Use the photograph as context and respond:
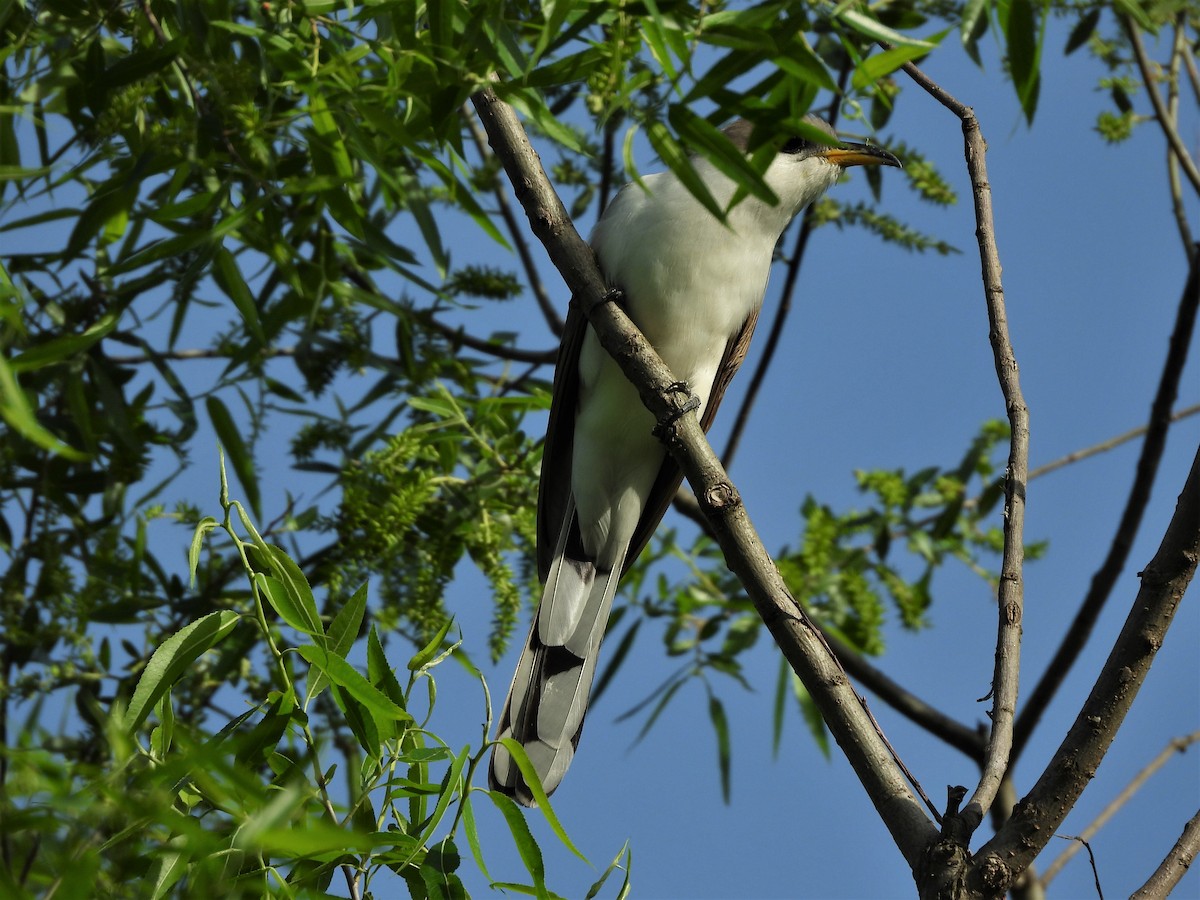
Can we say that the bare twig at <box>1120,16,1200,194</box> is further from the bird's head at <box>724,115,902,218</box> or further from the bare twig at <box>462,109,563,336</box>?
the bare twig at <box>462,109,563,336</box>

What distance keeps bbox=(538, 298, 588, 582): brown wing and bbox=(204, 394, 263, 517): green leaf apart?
775mm

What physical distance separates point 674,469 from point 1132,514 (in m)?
1.62

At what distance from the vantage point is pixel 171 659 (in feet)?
5.79

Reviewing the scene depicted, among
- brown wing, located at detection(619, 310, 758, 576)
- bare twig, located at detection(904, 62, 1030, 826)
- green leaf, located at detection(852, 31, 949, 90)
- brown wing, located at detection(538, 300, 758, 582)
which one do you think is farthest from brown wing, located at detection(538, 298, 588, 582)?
green leaf, located at detection(852, 31, 949, 90)

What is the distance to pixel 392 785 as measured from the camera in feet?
5.92

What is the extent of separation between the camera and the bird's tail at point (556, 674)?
10.2ft

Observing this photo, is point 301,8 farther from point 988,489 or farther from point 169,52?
point 988,489

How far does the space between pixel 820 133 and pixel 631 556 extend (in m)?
2.30

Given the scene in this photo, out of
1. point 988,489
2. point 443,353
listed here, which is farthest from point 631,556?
point 988,489

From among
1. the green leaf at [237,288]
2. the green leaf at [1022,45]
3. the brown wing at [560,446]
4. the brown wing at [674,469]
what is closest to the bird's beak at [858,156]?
the brown wing at [674,469]

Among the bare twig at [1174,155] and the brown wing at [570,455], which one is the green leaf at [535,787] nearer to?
the brown wing at [570,455]

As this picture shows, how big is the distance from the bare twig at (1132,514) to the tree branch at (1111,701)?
256cm

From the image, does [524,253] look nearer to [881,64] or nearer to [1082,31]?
[1082,31]

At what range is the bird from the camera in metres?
3.58
